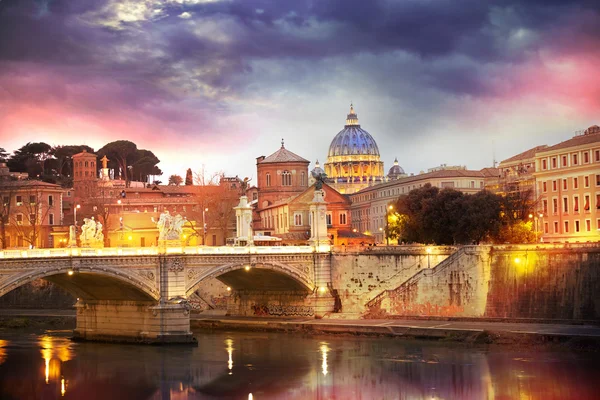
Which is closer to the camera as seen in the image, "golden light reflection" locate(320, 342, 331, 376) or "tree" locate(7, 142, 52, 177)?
"golden light reflection" locate(320, 342, 331, 376)

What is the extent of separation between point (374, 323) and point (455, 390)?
1847cm

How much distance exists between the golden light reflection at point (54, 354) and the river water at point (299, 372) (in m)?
0.06

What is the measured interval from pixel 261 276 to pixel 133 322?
12.1 meters

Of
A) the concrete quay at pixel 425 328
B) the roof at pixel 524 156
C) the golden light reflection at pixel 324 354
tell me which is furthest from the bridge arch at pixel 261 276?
the roof at pixel 524 156

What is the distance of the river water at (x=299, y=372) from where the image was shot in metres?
52.5

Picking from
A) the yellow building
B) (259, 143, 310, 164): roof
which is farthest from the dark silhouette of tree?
the yellow building

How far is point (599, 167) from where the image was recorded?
87.9m

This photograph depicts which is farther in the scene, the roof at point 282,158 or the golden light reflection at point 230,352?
the roof at point 282,158

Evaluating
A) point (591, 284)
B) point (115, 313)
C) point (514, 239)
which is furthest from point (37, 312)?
point (591, 284)

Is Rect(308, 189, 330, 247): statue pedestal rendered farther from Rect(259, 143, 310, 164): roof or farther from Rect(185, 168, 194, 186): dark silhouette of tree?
Rect(185, 168, 194, 186): dark silhouette of tree

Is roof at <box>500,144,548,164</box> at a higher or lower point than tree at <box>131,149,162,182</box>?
lower

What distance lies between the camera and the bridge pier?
67875 millimetres

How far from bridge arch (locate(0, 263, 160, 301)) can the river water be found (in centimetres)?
356

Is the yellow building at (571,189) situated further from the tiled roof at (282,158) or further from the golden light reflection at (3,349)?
the golden light reflection at (3,349)
